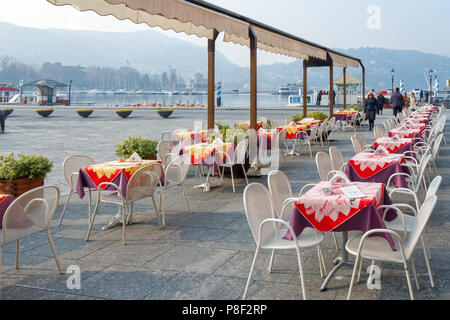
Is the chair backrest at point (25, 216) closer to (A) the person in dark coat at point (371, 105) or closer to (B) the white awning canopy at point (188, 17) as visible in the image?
(B) the white awning canopy at point (188, 17)

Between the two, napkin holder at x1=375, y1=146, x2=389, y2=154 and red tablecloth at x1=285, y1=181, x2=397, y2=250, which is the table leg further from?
napkin holder at x1=375, y1=146, x2=389, y2=154

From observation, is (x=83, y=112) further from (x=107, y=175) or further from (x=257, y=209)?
(x=257, y=209)

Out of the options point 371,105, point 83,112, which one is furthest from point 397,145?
point 83,112

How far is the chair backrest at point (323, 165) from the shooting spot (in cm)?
534

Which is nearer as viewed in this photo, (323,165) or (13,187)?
(323,165)

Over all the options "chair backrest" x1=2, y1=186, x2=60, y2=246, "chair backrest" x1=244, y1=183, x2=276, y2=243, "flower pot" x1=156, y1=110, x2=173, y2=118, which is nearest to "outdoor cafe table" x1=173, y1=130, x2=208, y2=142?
"chair backrest" x1=2, y1=186, x2=60, y2=246

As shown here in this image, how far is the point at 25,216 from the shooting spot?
367 cm

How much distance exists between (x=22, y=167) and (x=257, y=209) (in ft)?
11.6

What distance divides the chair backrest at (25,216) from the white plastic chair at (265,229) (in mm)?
1633

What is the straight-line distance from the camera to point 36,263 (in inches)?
164
